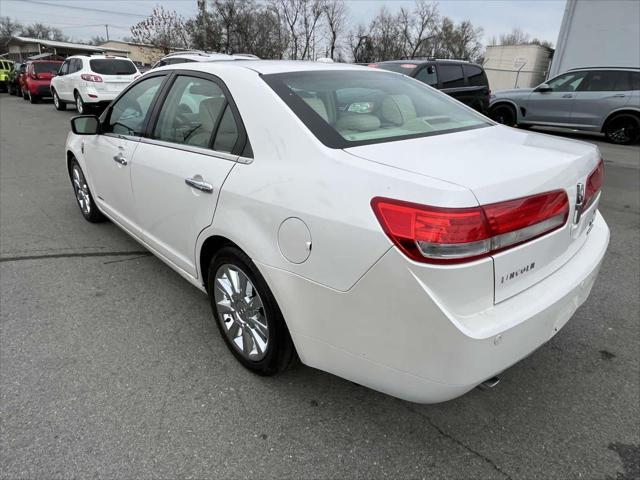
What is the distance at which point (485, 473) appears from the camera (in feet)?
6.45

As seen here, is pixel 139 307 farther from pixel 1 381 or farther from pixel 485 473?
pixel 485 473

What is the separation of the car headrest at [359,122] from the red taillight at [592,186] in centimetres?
104

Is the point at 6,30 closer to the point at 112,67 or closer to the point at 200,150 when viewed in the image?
the point at 112,67

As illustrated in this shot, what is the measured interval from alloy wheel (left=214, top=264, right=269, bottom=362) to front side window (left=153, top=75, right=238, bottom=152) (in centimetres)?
68

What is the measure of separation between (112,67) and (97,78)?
0.69 meters

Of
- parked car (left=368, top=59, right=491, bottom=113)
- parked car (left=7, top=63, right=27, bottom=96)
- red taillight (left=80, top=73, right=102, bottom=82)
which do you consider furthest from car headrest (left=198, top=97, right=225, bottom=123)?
parked car (left=7, top=63, right=27, bottom=96)

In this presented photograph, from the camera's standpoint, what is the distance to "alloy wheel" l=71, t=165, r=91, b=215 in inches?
184

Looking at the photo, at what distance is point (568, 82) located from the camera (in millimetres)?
11648

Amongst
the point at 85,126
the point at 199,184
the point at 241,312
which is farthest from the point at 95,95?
the point at 241,312

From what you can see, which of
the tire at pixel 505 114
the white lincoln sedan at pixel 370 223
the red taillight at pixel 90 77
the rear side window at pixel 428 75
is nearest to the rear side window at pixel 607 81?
the tire at pixel 505 114

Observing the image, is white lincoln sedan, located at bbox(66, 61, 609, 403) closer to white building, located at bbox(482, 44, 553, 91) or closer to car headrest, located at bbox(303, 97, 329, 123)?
car headrest, located at bbox(303, 97, 329, 123)

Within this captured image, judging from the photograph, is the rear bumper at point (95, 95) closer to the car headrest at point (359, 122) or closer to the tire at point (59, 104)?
the tire at point (59, 104)

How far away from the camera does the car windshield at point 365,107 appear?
2168mm

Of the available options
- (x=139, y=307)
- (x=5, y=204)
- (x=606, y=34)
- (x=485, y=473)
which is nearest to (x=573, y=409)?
(x=485, y=473)
